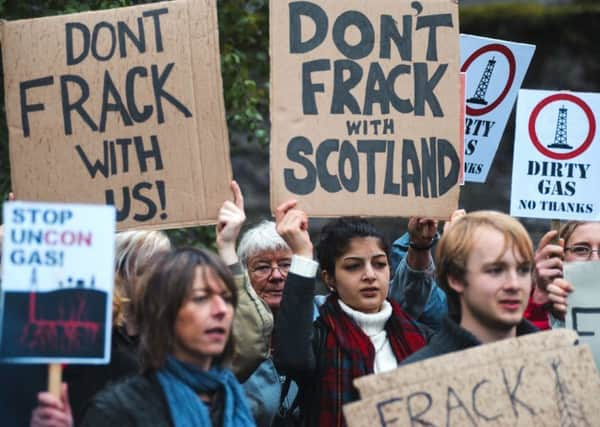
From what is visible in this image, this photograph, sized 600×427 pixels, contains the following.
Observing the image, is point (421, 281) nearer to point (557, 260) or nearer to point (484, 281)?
point (557, 260)

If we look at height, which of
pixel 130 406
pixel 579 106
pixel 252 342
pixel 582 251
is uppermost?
pixel 579 106

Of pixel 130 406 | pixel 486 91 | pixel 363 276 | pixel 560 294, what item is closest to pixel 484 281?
pixel 560 294

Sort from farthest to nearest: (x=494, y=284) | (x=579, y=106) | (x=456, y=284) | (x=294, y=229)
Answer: (x=579, y=106), (x=294, y=229), (x=456, y=284), (x=494, y=284)

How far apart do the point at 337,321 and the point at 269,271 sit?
0.70m

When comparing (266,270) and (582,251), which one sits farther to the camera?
(266,270)

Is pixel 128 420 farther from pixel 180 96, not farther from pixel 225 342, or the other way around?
pixel 180 96

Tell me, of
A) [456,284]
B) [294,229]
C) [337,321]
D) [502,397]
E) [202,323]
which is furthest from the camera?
[337,321]

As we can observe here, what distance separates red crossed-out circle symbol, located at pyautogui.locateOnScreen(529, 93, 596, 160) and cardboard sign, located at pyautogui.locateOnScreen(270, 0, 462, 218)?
409 millimetres

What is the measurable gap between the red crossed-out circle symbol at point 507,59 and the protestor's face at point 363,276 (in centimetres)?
112

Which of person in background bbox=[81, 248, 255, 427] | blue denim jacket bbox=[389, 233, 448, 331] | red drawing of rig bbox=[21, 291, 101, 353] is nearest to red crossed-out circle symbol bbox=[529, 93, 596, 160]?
blue denim jacket bbox=[389, 233, 448, 331]

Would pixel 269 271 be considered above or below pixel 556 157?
below

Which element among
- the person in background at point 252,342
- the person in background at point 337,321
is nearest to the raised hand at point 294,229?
the person in background at point 337,321

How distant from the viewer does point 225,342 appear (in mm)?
3900

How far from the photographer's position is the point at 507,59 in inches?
230
